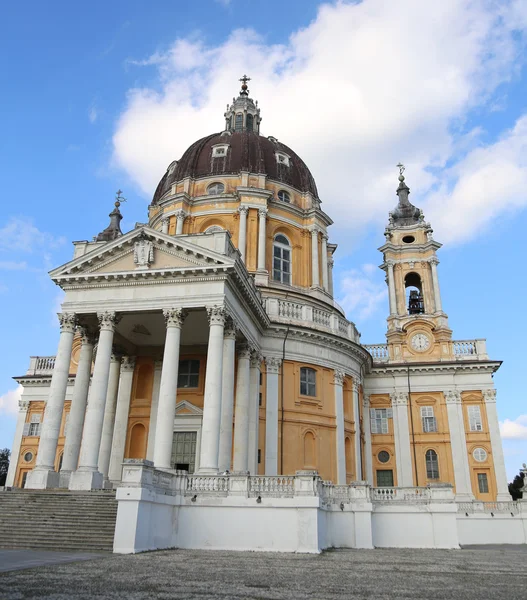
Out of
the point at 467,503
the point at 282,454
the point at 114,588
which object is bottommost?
the point at 114,588

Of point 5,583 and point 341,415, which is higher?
point 341,415

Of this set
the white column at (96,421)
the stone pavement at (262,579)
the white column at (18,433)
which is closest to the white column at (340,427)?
the white column at (96,421)

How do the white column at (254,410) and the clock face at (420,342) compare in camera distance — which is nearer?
the white column at (254,410)

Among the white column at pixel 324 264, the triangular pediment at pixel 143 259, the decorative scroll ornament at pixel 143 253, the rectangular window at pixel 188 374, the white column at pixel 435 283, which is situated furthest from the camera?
the white column at pixel 435 283

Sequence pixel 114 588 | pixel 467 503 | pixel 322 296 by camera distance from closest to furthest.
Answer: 1. pixel 114 588
2. pixel 467 503
3. pixel 322 296

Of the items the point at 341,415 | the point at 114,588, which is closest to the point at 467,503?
the point at 341,415

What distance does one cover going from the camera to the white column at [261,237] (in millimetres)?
33000

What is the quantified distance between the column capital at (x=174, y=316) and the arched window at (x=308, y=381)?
9461 millimetres

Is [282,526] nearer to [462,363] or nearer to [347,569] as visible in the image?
[347,569]

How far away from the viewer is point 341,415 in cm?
2959

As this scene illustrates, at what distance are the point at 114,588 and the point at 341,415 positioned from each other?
21.9 m

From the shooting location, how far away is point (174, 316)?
21688 mm

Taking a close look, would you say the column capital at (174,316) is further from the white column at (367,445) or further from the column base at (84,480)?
the white column at (367,445)

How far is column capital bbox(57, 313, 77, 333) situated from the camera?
22703 millimetres
